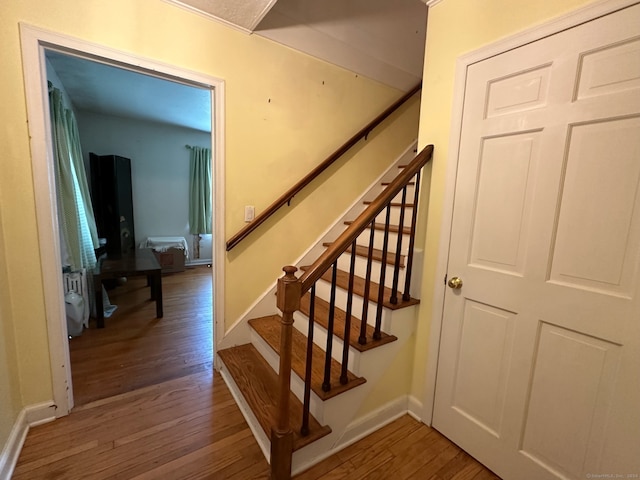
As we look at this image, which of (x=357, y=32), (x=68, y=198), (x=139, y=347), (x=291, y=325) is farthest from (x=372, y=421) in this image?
(x=68, y=198)

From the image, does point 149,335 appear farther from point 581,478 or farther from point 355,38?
point 355,38

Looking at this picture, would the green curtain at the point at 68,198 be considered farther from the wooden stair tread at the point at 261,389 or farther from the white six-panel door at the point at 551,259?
the white six-panel door at the point at 551,259

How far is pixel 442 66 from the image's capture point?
144 centimetres

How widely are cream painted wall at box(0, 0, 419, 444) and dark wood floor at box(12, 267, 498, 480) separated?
29 centimetres

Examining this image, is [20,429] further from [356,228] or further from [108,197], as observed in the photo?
[108,197]

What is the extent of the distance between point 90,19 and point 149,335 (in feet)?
7.53

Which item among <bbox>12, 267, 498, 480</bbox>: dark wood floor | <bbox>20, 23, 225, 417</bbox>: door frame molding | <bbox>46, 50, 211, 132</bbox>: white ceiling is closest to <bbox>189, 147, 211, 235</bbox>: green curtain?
<bbox>46, 50, 211, 132</bbox>: white ceiling

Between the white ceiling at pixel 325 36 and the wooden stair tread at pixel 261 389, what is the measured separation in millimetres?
1942

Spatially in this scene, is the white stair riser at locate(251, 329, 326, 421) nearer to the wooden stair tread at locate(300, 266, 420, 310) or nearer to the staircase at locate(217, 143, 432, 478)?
the staircase at locate(217, 143, 432, 478)

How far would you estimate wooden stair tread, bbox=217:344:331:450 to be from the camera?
52.5 inches

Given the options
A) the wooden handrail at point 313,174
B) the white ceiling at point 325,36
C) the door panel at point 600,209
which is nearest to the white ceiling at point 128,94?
the white ceiling at point 325,36

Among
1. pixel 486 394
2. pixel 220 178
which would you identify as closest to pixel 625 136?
pixel 486 394

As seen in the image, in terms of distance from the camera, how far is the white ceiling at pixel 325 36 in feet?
5.62

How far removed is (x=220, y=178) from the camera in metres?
1.85
